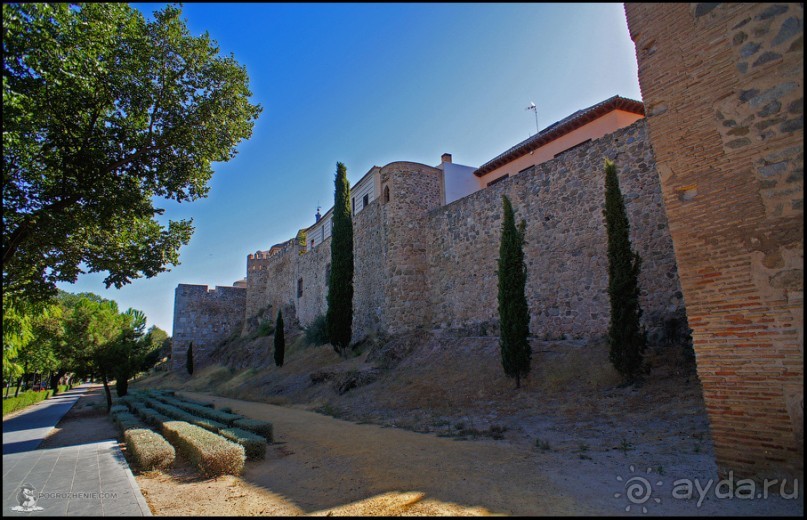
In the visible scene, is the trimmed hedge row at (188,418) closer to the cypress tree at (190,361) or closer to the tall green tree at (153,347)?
the tall green tree at (153,347)

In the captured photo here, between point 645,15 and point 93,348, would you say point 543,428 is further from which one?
point 93,348

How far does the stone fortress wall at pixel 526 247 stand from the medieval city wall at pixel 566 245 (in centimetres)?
3

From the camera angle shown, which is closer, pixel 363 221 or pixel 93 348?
pixel 93 348

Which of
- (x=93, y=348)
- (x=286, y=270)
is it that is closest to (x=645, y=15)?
(x=93, y=348)

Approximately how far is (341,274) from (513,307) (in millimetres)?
10803

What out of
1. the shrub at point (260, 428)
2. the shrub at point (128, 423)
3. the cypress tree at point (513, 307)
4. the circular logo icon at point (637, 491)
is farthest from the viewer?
the cypress tree at point (513, 307)

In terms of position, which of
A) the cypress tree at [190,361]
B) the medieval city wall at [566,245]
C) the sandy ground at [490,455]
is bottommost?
the sandy ground at [490,455]

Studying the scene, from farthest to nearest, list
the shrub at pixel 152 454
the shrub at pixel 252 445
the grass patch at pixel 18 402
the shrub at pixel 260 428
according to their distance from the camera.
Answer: the grass patch at pixel 18 402 → the shrub at pixel 260 428 → the shrub at pixel 252 445 → the shrub at pixel 152 454

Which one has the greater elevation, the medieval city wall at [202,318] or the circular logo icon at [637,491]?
the medieval city wall at [202,318]

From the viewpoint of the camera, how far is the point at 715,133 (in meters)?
4.60

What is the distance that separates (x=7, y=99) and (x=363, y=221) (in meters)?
17.0

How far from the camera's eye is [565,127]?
58.6 feet

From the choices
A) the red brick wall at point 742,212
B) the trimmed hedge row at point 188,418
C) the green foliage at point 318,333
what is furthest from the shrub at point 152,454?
the green foliage at point 318,333

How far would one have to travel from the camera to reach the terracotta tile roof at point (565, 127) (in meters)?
16.4
